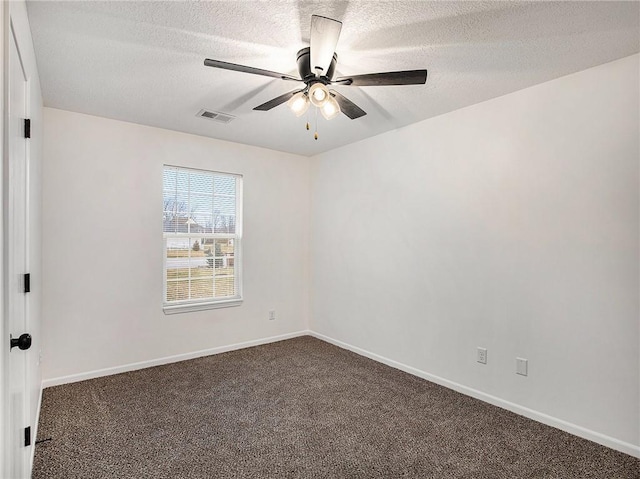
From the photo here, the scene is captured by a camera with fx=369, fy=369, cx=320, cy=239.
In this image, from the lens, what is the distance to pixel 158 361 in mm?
3883

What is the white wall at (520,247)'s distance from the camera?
2396mm

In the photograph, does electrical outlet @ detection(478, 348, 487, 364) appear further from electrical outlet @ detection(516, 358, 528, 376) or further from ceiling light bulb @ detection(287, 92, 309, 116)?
ceiling light bulb @ detection(287, 92, 309, 116)

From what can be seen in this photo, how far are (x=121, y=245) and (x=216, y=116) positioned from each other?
62.5 inches

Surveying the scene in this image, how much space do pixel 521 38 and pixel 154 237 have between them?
3.58 meters

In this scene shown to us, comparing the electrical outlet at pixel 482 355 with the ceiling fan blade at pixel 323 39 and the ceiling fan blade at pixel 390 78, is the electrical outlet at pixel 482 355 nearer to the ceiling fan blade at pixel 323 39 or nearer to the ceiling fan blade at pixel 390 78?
the ceiling fan blade at pixel 390 78

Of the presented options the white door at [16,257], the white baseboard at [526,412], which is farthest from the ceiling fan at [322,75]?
the white baseboard at [526,412]

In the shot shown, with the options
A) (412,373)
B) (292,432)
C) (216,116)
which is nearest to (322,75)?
(216,116)

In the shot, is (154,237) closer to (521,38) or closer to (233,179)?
(233,179)

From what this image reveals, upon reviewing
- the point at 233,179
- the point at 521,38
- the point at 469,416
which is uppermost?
the point at 521,38

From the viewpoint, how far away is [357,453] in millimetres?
2312

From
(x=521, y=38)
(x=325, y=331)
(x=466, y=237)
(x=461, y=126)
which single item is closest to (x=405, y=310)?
(x=466, y=237)

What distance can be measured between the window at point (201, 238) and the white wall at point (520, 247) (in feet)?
5.17

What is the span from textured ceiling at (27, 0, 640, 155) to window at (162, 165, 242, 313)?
1.09 m

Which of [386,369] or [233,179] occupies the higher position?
[233,179]
